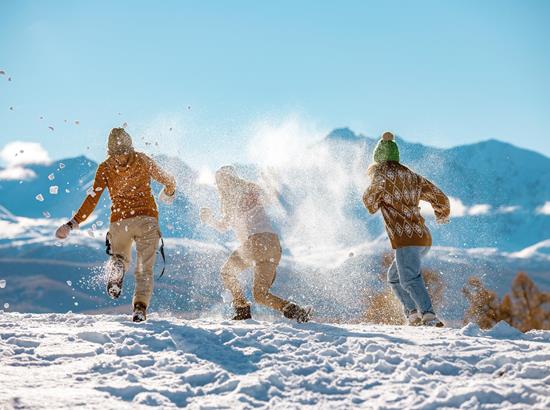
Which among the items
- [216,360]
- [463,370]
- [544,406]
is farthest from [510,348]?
[216,360]

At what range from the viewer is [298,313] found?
23.2 ft

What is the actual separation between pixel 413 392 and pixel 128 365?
213 cm

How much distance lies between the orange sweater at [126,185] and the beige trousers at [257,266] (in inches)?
46.0

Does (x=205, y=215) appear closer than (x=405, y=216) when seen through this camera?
No

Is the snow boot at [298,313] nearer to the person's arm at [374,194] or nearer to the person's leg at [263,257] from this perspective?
the person's leg at [263,257]

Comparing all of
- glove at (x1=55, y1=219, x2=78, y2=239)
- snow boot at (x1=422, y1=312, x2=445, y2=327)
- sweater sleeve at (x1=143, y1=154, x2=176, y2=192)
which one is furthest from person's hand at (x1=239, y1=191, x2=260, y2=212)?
snow boot at (x1=422, y1=312, x2=445, y2=327)

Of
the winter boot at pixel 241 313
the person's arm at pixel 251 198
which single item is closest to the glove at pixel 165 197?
the person's arm at pixel 251 198

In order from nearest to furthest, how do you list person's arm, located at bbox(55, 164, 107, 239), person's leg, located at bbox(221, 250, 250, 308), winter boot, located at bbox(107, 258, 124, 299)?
1. winter boot, located at bbox(107, 258, 124, 299)
2. person's arm, located at bbox(55, 164, 107, 239)
3. person's leg, located at bbox(221, 250, 250, 308)

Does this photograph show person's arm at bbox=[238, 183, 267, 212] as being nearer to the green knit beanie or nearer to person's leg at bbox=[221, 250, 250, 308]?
person's leg at bbox=[221, 250, 250, 308]

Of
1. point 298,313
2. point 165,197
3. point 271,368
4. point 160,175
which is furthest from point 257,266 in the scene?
point 271,368

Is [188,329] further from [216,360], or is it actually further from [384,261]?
[384,261]

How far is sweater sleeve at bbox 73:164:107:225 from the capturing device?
7.82 m

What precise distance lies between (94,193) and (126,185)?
1.55 ft

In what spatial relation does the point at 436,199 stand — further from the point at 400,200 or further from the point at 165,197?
the point at 165,197
